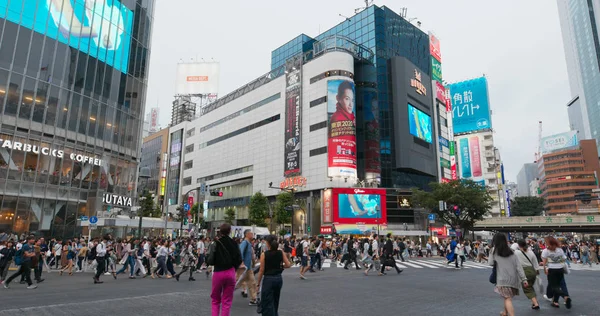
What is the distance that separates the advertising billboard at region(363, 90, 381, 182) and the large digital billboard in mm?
37280

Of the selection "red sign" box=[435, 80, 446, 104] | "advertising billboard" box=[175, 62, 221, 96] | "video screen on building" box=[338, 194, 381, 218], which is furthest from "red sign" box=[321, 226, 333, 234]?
"advertising billboard" box=[175, 62, 221, 96]

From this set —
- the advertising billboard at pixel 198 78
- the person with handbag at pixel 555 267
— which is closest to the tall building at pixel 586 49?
the advertising billboard at pixel 198 78

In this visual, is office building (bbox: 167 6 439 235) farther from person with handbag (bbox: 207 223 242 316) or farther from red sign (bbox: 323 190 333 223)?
person with handbag (bbox: 207 223 242 316)

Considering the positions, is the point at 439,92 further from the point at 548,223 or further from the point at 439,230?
the point at 548,223

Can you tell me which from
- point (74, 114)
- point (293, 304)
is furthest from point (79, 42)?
point (293, 304)

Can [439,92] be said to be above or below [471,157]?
above

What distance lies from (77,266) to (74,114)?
15582 mm

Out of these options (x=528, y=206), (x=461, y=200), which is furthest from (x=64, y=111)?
(x=528, y=206)

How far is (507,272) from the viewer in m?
6.57

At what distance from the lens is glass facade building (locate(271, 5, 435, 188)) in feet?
204

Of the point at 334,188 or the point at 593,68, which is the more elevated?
the point at 593,68

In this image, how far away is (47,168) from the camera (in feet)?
92.3

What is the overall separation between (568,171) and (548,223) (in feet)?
228

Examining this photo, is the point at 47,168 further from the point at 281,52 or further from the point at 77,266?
the point at 281,52
